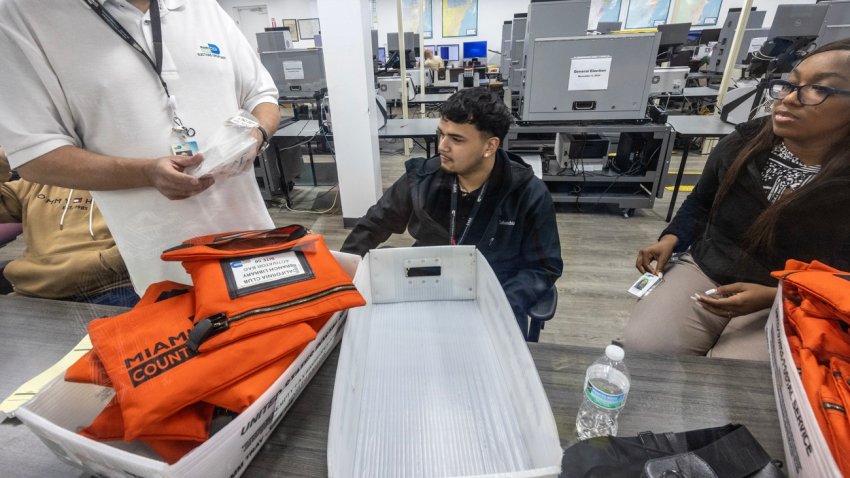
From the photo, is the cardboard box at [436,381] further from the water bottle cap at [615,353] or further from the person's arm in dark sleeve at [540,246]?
the person's arm in dark sleeve at [540,246]

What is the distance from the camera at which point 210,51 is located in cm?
96

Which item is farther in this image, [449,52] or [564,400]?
[449,52]

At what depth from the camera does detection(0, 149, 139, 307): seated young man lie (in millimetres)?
1114

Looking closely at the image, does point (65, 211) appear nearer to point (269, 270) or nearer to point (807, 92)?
point (269, 270)

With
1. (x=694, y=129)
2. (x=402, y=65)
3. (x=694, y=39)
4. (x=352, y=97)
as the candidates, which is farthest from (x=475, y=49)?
(x=352, y=97)

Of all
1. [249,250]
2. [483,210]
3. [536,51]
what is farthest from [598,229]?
[249,250]

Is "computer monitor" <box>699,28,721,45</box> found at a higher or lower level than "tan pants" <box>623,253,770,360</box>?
higher

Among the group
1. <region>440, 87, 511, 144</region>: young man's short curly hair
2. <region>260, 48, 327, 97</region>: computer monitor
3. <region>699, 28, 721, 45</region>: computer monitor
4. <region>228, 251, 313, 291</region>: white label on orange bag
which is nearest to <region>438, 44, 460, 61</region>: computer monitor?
<region>699, 28, 721, 45</region>: computer monitor

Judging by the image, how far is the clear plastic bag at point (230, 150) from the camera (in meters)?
0.84

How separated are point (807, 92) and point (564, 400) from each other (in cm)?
106

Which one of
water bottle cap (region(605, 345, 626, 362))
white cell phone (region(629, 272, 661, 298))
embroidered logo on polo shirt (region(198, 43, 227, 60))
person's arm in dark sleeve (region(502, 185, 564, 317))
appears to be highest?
embroidered logo on polo shirt (region(198, 43, 227, 60))

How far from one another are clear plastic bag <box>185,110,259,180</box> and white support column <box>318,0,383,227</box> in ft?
5.89

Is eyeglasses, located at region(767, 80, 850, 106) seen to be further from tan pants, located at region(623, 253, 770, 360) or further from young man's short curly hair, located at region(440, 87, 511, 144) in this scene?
young man's short curly hair, located at region(440, 87, 511, 144)

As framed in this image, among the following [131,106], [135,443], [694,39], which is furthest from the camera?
[694,39]
